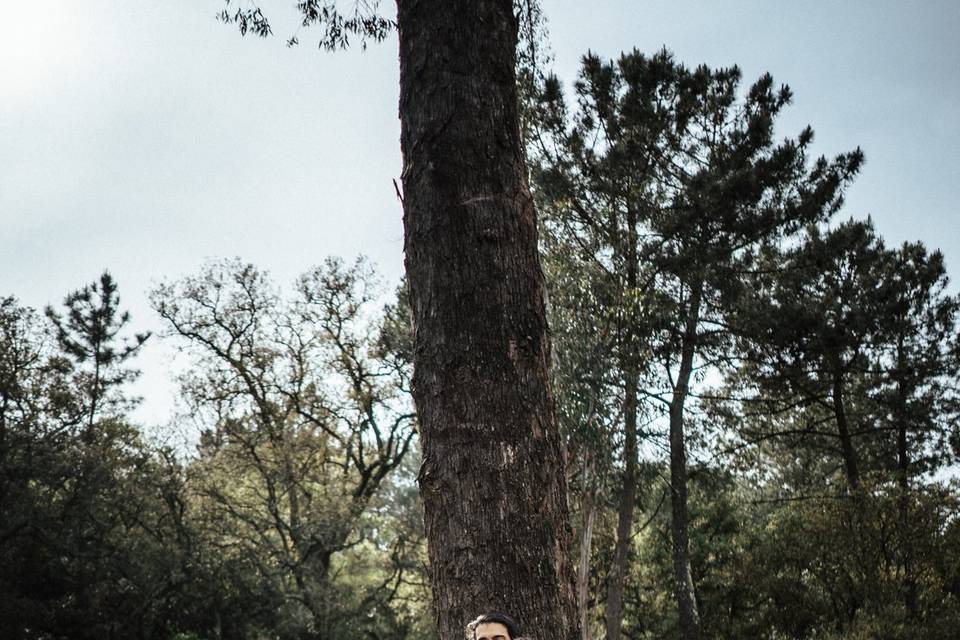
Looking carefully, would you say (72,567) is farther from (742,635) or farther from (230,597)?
(742,635)

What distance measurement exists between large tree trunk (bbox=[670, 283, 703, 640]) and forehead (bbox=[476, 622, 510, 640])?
48.5ft

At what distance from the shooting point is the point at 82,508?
1845 cm

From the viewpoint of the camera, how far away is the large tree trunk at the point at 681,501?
17.2 metres

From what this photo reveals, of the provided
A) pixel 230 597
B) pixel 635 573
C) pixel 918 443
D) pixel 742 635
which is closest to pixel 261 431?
pixel 230 597

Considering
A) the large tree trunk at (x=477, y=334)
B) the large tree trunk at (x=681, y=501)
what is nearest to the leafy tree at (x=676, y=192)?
the large tree trunk at (x=681, y=501)

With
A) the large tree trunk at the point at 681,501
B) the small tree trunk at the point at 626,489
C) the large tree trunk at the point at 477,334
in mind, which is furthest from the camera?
the large tree trunk at the point at 681,501

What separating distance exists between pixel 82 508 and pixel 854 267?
19072 mm

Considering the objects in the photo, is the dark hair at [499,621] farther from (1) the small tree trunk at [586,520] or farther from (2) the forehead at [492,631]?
(1) the small tree trunk at [586,520]

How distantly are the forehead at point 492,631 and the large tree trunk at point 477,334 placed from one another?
0.07 m

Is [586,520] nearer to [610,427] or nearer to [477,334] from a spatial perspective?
[610,427]

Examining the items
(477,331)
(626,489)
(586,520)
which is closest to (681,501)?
(626,489)

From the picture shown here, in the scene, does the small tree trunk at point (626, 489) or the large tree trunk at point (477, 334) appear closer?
the large tree trunk at point (477, 334)

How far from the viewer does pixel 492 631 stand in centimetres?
244

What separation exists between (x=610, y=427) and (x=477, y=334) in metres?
13.1
